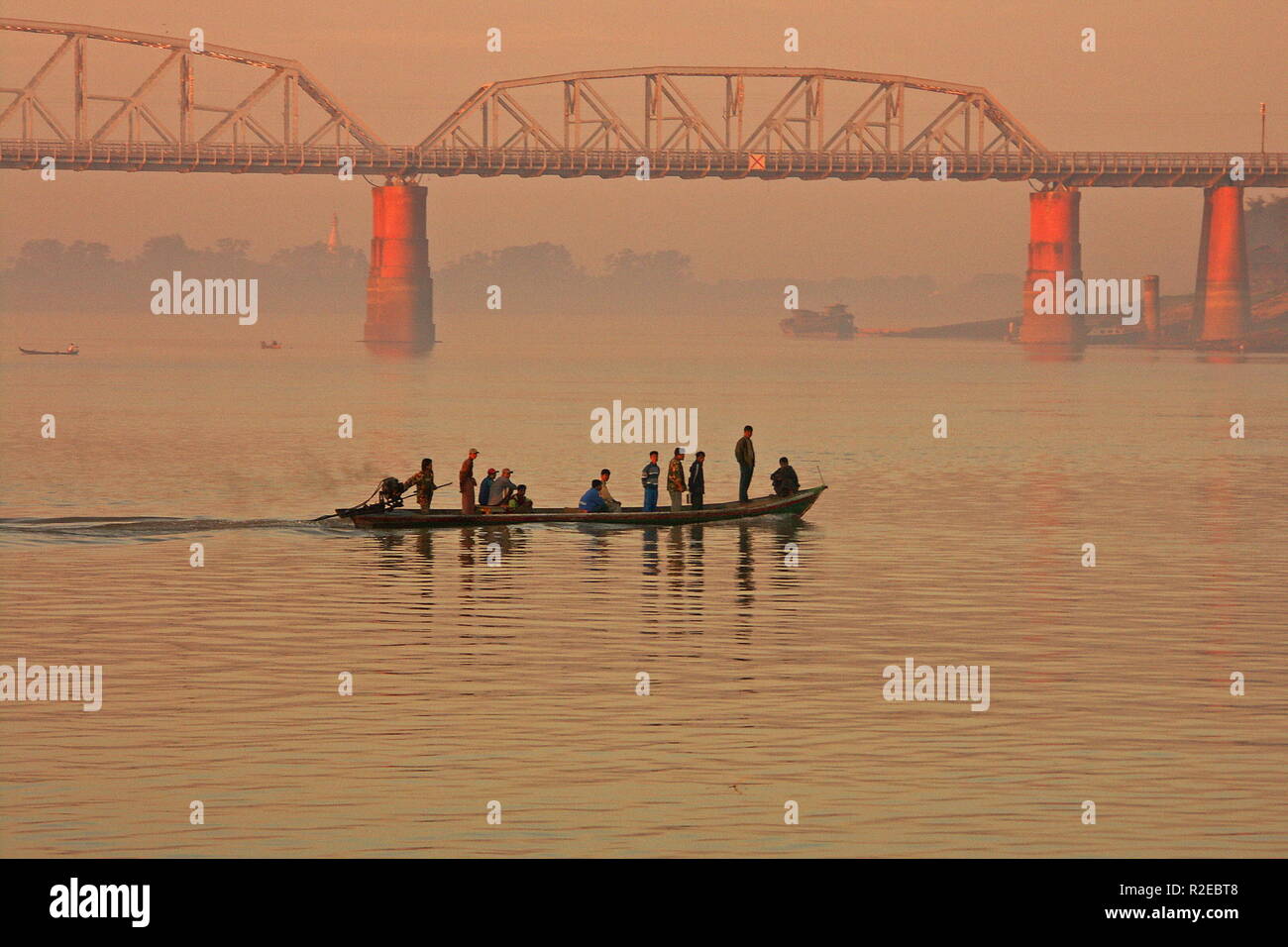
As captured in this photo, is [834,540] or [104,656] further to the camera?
[834,540]

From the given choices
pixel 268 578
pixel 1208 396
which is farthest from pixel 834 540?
pixel 1208 396

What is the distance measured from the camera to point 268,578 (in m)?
42.2

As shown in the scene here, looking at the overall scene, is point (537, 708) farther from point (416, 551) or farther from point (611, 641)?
point (416, 551)

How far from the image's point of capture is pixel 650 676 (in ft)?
99.1

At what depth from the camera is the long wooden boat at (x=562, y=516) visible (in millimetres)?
49062

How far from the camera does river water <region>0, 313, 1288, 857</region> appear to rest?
21500 mm

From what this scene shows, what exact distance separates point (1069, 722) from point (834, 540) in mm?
24792

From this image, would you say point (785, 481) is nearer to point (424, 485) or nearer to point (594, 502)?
point (594, 502)

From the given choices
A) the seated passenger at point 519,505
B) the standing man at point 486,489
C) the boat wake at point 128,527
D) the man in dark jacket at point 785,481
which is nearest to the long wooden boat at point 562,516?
the seated passenger at point 519,505

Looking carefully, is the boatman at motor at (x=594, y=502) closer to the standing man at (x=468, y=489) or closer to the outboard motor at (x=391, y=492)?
the standing man at (x=468, y=489)

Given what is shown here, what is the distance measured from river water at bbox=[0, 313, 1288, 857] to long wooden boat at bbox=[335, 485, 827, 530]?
1.74ft

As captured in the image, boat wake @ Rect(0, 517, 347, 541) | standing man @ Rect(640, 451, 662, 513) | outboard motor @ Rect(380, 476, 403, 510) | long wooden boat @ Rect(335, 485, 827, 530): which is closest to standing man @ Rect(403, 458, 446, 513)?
long wooden boat @ Rect(335, 485, 827, 530)
